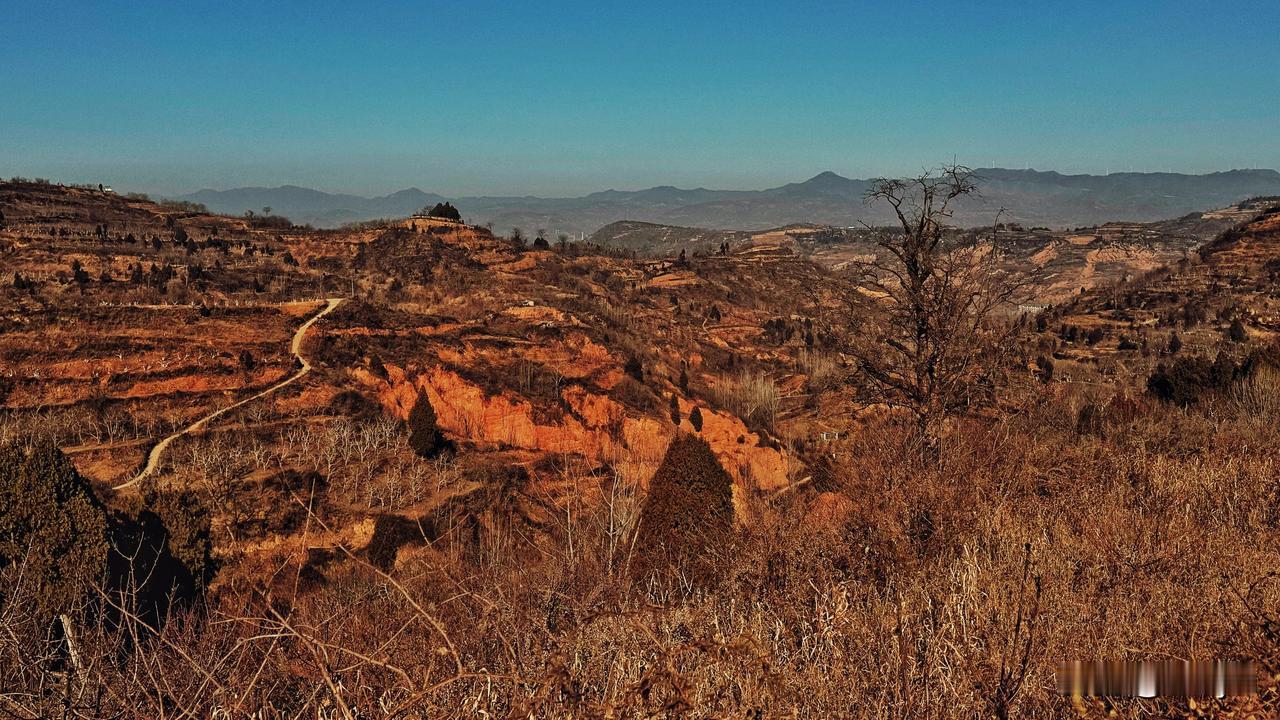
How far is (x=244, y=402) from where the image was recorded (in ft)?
124

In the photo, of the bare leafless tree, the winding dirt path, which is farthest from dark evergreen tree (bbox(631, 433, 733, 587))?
the winding dirt path

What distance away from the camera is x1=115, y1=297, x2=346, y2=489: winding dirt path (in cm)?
2830

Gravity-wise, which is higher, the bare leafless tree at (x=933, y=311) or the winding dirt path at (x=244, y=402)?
the bare leafless tree at (x=933, y=311)

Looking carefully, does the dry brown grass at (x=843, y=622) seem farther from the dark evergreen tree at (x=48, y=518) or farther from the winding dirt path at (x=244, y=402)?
the winding dirt path at (x=244, y=402)

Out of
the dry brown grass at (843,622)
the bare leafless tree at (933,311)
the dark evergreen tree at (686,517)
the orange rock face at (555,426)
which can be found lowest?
the orange rock face at (555,426)

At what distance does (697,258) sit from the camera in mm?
132500

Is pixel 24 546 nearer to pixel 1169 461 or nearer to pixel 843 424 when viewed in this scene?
pixel 1169 461

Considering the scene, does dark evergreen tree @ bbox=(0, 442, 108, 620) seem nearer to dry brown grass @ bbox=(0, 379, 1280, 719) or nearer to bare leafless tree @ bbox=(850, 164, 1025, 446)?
dry brown grass @ bbox=(0, 379, 1280, 719)

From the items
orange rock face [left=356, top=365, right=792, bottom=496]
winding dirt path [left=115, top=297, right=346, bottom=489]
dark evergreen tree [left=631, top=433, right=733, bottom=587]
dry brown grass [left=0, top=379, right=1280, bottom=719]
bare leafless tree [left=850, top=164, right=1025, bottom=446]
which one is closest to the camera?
dry brown grass [left=0, top=379, right=1280, bottom=719]

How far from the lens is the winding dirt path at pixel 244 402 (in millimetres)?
28297

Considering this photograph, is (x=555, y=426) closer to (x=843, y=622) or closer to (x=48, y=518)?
(x=48, y=518)

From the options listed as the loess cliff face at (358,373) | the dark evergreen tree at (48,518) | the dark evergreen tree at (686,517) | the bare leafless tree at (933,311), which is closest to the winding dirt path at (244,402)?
the loess cliff face at (358,373)

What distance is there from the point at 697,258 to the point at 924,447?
403 ft

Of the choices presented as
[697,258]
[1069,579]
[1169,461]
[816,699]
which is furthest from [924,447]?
[697,258]
